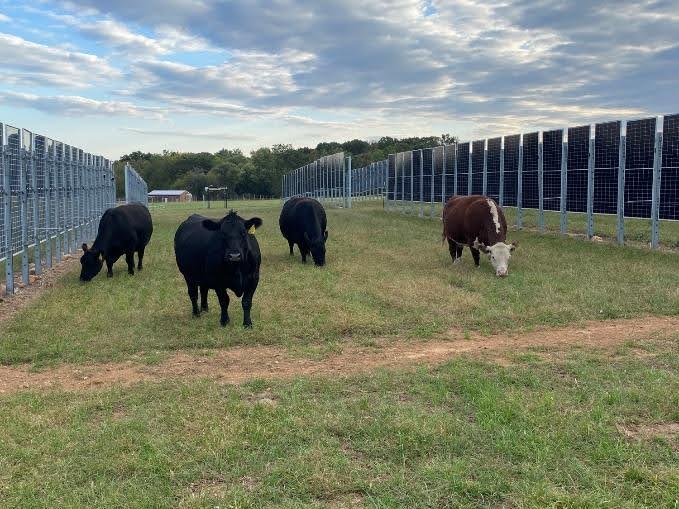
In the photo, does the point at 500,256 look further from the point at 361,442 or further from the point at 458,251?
the point at 361,442

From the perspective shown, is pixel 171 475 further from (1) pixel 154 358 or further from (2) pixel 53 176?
(2) pixel 53 176

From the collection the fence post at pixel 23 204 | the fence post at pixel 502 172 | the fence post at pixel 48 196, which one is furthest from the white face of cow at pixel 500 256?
the fence post at pixel 502 172

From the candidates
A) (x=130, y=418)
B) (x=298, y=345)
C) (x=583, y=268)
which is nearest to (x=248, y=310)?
(x=298, y=345)

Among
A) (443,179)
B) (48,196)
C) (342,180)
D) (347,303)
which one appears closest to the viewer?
(347,303)

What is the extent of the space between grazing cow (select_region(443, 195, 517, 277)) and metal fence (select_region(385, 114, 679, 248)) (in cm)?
489

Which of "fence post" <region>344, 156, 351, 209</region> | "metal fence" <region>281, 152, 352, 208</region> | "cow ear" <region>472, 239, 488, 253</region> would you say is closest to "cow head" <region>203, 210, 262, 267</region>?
"cow ear" <region>472, 239, 488, 253</region>

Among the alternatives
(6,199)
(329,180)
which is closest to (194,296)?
(6,199)

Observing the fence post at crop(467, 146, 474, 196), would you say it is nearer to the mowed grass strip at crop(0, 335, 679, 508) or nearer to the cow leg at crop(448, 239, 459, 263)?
the cow leg at crop(448, 239, 459, 263)

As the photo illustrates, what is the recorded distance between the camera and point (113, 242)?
12430 millimetres

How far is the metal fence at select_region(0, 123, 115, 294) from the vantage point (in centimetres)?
1044

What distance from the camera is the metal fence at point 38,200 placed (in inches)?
411

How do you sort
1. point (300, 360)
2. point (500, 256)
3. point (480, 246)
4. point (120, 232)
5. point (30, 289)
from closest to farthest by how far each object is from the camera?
point (300, 360) < point (30, 289) < point (500, 256) < point (480, 246) < point (120, 232)

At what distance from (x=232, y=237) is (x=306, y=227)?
5956 millimetres

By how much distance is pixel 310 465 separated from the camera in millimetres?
3869
